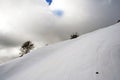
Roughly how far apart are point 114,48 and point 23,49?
32.9m

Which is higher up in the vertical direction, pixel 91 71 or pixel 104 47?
pixel 104 47

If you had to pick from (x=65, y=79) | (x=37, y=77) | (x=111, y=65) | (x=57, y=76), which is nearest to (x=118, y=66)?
(x=111, y=65)

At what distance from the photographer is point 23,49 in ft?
123

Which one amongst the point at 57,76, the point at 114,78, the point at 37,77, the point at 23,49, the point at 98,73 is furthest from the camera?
the point at 23,49

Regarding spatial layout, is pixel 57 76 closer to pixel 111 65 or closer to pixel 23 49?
pixel 111 65

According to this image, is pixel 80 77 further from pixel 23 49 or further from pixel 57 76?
pixel 23 49

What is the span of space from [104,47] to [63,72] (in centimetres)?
235

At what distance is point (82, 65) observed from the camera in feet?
22.1

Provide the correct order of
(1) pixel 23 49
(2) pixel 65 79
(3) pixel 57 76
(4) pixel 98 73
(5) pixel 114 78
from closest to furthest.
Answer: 1. (5) pixel 114 78
2. (4) pixel 98 73
3. (2) pixel 65 79
4. (3) pixel 57 76
5. (1) pixel 23 49

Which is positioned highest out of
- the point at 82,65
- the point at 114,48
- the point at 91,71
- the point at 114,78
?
the point at 114,48

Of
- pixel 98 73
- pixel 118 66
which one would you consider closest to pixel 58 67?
pixel 98 73

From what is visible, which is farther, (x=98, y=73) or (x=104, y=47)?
(x=104, y=47)

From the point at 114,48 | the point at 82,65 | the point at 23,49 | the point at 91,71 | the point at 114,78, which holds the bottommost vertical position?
the point at 114,78

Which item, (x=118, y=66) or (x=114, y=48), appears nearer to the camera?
(x=118, y=66)
